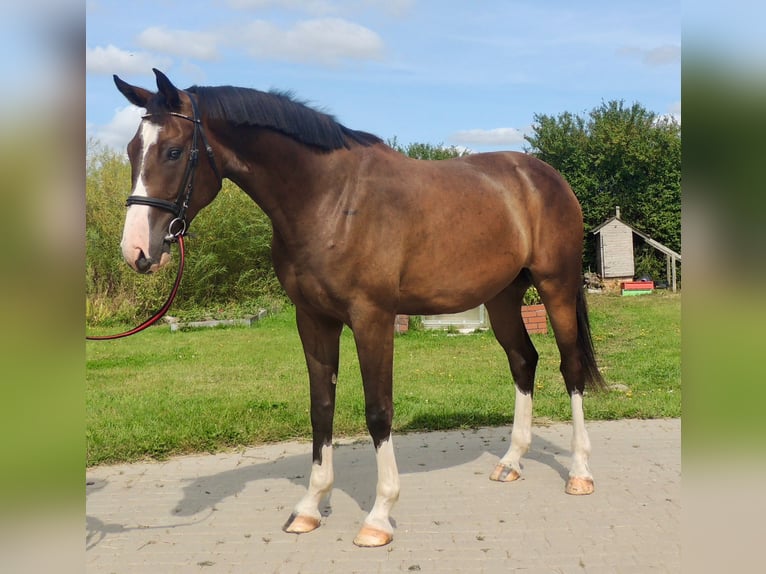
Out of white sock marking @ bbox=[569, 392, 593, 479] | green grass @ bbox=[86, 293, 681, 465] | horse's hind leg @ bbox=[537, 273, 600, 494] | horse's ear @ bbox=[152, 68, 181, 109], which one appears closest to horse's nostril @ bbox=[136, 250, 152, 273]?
horse's ear @ bbox=[152, 68, 181, 109]

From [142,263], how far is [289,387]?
15.3 feet

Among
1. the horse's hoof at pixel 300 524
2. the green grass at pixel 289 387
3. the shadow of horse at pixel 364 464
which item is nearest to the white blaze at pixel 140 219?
the horse's hoof at pixel 300 524

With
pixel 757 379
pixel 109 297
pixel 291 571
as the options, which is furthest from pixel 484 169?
pixel 109 297

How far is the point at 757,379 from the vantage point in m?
0.97

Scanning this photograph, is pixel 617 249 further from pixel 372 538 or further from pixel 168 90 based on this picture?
pixel 168 90

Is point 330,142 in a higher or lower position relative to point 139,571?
higher

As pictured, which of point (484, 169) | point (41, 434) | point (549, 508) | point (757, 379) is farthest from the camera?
point (484, 169)

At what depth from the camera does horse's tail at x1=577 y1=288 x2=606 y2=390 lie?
4.70m

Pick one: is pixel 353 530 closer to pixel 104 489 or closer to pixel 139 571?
pixel 139 571

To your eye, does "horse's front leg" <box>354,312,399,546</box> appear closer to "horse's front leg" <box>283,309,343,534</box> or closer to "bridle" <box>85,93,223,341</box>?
"horse's front leg" <box>283,309,343,534</box>

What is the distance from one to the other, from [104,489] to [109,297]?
37.2ft

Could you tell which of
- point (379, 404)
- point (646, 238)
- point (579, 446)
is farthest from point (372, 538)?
point (646, 238)

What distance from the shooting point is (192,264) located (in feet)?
49.7

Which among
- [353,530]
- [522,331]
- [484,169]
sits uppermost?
[484,169]
